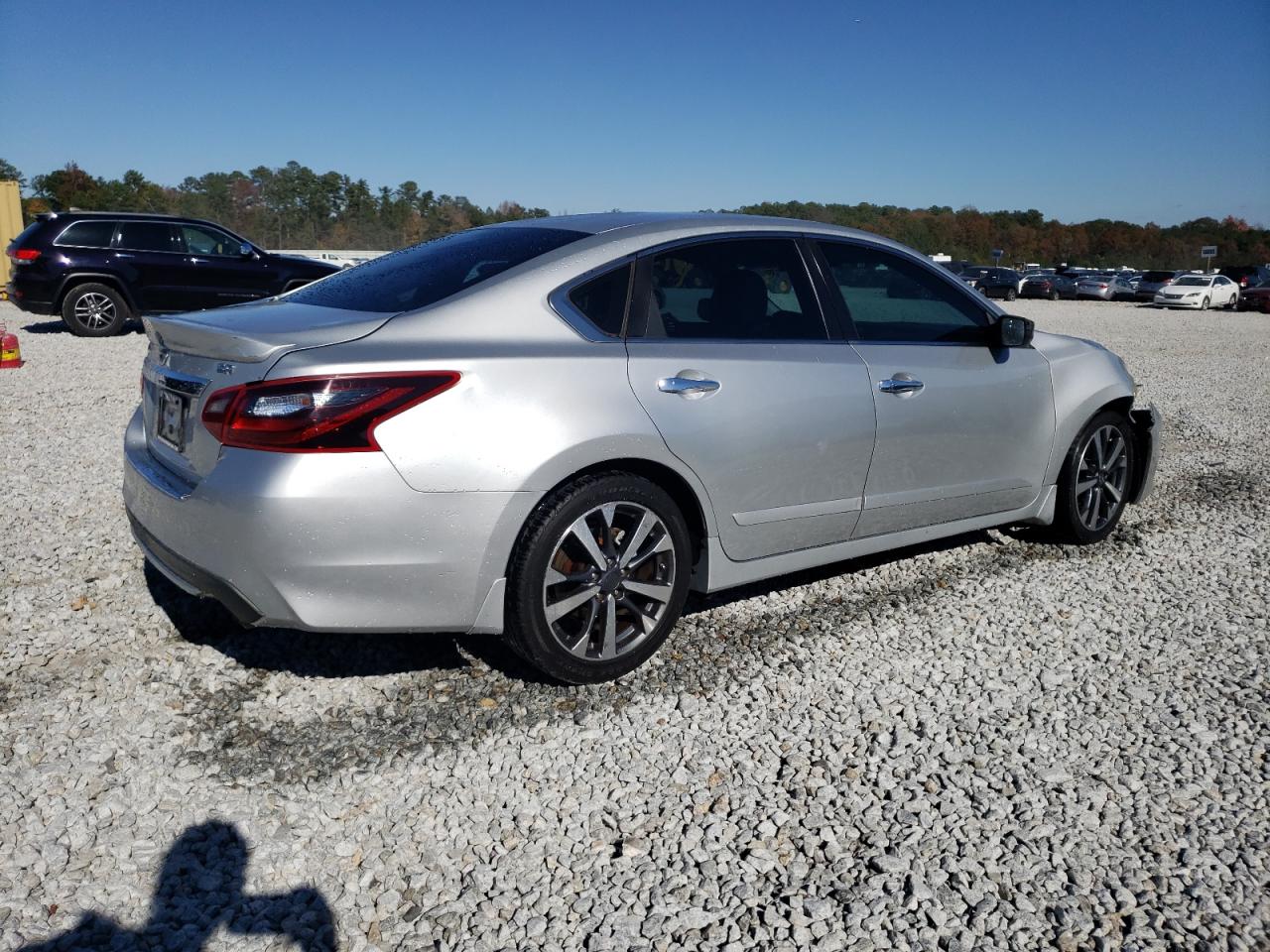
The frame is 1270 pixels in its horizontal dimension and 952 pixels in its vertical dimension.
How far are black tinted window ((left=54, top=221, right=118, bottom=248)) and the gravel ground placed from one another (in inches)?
426

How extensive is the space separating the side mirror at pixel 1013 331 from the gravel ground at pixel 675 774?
1.15 m

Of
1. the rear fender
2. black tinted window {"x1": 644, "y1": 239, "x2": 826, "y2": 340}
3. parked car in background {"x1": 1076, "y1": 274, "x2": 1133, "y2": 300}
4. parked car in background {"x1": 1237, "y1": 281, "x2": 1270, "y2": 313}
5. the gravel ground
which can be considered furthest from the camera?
parked car in background {"x1": 1076, "y1": 274, "x2": 1133, "y2": 300}

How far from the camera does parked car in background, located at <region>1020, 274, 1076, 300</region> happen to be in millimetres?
43438

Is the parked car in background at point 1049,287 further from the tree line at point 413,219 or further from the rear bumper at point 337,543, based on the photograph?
the rear bumper at point 337,543

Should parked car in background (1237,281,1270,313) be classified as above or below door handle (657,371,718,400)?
below

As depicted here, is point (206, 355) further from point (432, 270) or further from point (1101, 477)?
point (1101, 477)

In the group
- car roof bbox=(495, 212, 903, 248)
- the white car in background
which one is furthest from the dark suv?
the white car in background

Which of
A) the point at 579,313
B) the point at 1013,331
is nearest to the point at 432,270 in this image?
the point at 579,313

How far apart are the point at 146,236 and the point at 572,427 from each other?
44.1ft

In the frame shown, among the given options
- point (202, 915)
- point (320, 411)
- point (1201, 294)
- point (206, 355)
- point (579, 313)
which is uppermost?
point (579, 313)

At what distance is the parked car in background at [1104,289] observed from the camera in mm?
43688

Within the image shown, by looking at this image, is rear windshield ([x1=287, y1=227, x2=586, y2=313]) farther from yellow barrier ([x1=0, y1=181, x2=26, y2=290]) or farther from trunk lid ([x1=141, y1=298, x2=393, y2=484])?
yellow barrier ([x1=0, y1=181, x2=26, y2=290])

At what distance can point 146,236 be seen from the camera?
14414 millimetres

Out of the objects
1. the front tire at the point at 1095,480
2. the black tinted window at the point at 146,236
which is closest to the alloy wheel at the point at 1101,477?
the front tire at the point at 1095,480
